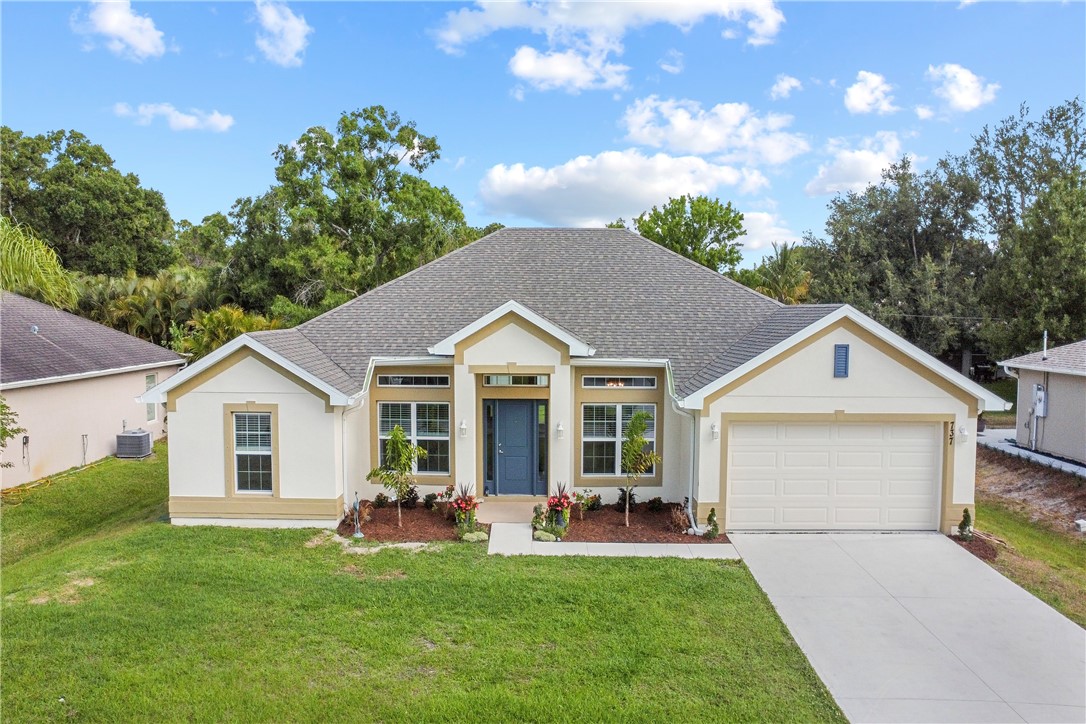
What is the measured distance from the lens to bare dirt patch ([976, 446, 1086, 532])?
543 inches

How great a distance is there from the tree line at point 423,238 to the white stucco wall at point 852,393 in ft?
52.1

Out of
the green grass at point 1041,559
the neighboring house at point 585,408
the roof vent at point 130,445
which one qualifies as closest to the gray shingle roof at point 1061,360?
the green grass at point 1041,559

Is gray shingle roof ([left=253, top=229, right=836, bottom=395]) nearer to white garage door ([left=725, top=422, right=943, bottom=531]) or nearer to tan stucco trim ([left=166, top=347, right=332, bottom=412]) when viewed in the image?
tan stucco trim ([left=166, top=347, right=332, bottom=412])

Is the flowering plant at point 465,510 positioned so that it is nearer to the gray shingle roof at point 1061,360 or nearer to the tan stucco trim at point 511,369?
the tan stucco trim at point 511,369

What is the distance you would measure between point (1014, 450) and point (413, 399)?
59.0ft

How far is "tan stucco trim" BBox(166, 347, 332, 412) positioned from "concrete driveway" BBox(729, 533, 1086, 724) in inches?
328

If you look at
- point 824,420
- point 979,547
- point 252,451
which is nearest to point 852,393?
point 824,420

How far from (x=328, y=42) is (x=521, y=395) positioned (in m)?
10.3

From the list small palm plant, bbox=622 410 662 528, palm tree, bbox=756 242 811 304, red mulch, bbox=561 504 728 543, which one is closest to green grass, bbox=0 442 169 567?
red mulch, bbox=561 504 728 543

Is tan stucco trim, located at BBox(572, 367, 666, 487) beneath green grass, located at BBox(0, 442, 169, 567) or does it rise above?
above

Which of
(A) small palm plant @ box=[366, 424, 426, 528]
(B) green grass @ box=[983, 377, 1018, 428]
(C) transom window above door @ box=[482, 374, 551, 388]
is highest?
(C) transom window above door @ box=[482, 374, 551, 388]

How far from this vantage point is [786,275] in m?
34.9

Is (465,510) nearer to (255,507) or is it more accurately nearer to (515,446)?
(515,446)

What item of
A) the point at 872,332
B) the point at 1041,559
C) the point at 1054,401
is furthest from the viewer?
the point at 1054,401
